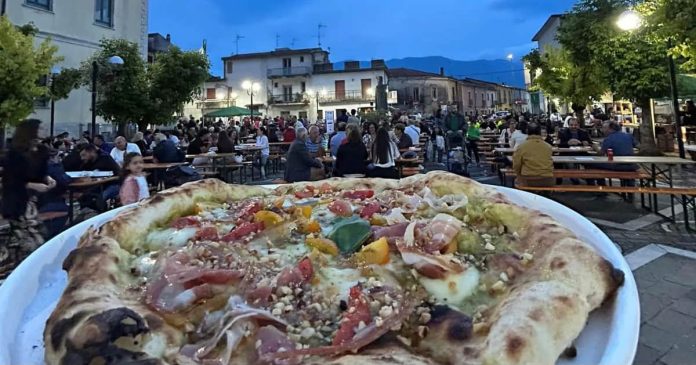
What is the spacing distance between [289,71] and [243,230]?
169ft

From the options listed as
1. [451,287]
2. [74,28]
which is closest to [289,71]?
[74,28]

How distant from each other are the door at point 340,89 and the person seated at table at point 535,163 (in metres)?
44.0

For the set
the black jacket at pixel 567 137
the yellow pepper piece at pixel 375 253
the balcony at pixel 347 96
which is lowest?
the yellow pepper piece at pixel 375 253

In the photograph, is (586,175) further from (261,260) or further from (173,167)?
(173,167)

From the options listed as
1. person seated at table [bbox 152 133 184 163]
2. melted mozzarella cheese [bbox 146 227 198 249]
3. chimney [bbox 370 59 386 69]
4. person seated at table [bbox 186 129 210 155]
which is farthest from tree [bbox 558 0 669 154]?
chimney [bbox 370 59 386 69]

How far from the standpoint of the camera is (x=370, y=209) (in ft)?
7.45

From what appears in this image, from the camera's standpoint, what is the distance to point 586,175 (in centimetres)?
629

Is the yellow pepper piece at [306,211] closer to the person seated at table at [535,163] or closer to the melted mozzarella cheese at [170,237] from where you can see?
the melted mozzarella cheese at [170,237]

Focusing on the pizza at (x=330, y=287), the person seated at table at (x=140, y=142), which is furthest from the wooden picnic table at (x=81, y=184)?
the pizza at (x=330, y=287)

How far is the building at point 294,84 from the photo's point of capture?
48.9 metres

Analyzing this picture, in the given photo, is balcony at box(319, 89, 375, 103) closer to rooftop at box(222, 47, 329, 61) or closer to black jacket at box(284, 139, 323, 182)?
rooftop at box(222, 47, 329, 61)

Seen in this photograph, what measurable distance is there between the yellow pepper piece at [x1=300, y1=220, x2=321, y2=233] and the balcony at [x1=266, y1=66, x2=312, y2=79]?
49.7 metres

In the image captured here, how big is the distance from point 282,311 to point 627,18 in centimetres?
993

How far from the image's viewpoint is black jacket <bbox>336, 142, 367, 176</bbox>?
6723 millimetres
